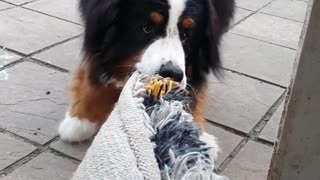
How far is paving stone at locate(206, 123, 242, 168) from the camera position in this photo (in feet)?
6.57

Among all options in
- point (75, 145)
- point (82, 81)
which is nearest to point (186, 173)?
point (75, 145)

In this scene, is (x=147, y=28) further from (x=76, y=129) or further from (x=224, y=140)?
(x=224, y=140)

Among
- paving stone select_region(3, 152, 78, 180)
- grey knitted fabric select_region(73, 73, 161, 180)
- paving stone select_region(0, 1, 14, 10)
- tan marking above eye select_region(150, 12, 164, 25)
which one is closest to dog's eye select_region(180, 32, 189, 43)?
tan marking above eye select_region(150, 12, 164, 25)

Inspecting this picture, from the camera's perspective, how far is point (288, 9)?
3789 mm

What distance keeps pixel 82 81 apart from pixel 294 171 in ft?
3.66

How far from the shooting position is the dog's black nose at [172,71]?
1683 millimetres

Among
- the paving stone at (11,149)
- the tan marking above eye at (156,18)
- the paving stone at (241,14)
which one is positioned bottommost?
the paving stone at (11,149)

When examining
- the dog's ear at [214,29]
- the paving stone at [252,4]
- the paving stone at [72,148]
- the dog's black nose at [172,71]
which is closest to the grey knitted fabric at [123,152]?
the dog's black nose at [172,71]

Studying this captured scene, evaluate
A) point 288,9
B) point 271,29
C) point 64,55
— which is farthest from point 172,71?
point 288,9

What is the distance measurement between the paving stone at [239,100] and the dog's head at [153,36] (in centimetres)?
27

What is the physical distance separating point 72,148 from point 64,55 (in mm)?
819

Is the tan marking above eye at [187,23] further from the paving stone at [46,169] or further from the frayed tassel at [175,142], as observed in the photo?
the paving stone at [46,169]

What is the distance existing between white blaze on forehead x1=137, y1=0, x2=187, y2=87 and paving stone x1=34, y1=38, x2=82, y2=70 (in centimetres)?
78

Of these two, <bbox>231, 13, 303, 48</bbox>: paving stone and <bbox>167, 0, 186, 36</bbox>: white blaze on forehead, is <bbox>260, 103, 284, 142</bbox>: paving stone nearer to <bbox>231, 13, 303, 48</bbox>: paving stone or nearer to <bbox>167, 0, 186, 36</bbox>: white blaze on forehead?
<bbox>167, 0, 186, 36</bbox>: white blaze on forehead
